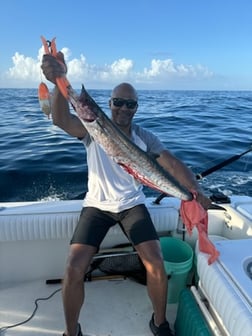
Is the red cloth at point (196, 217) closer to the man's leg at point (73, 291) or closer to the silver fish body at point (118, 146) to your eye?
the silver fish body at point (118, 146)

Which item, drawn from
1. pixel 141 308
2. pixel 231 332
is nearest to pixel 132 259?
pixel 141 308

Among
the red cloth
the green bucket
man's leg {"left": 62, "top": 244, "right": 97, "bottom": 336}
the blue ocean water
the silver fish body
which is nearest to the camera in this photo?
the silver fish body

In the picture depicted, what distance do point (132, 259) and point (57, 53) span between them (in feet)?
6.54

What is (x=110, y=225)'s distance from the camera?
107 inches

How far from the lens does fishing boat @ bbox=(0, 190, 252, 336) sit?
2.31 meters

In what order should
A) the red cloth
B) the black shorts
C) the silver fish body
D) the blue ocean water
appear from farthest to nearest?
the blue ocean water → the black shorts → the red cloth → the silver fish body

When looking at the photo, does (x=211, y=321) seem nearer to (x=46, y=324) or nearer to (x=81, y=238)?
(x=81, y=238)

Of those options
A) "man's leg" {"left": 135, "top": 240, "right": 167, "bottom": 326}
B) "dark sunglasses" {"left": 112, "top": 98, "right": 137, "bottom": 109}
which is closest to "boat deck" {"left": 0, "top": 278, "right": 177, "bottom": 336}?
"man's leg" {"left": 135, "top": 240, "right": 167, "bottom": 326}

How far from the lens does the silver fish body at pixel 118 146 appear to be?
1.95 metres

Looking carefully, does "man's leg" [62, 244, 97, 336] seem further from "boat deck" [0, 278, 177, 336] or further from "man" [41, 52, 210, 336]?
"boat deck" [0, 278, 177, 336]

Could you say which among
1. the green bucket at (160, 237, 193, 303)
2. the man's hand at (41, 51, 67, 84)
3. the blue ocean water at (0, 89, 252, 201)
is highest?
the man's hand at (41, 51, 67, 84)

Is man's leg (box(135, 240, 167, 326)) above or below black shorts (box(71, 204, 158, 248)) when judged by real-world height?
below

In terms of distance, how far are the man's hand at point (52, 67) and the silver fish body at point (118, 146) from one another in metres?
0.13

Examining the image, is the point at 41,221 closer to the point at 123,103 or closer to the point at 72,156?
the point at 123,103
